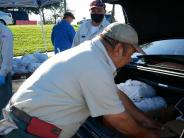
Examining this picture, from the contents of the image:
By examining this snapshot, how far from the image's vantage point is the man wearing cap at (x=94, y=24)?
5.23m

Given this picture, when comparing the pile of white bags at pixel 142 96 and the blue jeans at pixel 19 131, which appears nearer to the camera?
the blue jeans at pixel 19 131

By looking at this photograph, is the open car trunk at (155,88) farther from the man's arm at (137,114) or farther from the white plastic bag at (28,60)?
the white plastic bag at (28,60)

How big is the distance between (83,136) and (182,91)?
2.84 feet

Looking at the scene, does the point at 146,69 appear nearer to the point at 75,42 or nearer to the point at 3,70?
the point at 3,70

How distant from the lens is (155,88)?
3279mm

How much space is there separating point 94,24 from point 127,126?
320cm

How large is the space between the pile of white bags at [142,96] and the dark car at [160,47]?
0.27 feet

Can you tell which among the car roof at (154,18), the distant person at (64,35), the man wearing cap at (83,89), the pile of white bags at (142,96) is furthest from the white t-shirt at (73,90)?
the distant person at (64,35)

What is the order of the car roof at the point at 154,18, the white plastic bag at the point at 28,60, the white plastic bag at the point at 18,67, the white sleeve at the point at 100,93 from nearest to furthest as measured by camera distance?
1. the white sleeve at the point at 100,93
2. the car roof at the point at 154,18
3. the white plastic bag at the point at 18,67
4. the white plastic bag at the point at 28,60

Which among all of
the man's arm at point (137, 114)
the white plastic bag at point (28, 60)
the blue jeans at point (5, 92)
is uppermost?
the man's arm at point (137, 114)

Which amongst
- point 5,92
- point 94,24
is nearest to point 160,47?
point 5,92

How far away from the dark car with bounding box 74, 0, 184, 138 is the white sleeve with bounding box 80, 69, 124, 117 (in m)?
0.84

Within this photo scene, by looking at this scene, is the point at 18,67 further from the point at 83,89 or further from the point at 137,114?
the point at 83,89

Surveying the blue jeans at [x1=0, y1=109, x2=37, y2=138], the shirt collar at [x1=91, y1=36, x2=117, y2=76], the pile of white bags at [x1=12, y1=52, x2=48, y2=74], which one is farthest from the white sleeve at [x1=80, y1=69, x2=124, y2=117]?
the pile of white bags at [x1=12, y1=52, x2=48, y2=74]
